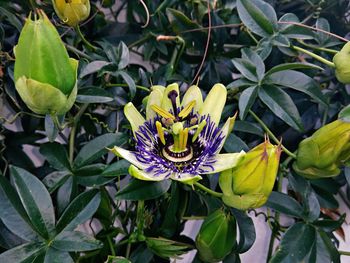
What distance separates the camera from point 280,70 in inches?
27.4

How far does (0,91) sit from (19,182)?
269 millimetres

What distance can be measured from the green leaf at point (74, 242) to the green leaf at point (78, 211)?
0.05ft

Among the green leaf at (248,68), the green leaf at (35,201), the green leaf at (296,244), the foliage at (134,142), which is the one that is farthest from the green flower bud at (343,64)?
the green leaf at (35,201)

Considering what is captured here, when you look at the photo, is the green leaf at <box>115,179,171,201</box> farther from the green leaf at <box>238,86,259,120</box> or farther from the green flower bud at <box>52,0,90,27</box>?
the green flower bud at <box>52,0,90,27</box>

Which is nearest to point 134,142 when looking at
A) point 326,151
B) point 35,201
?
point 35,201

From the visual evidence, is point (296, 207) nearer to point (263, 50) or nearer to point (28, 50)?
point (263, 50)

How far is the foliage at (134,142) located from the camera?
2.02 ft

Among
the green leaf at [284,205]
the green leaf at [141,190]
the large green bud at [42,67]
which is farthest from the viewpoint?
the green leaf at [284,205]

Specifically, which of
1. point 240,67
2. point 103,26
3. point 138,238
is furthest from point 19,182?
point 103,26

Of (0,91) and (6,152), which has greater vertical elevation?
(0,91)

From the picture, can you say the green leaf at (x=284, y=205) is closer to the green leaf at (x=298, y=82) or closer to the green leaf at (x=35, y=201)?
the green leaf at (x=298, y=82)

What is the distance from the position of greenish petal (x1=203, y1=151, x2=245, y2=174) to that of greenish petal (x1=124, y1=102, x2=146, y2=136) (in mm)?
109

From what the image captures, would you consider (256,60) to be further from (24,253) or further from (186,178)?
(24,253)

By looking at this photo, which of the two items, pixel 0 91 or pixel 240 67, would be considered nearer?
pixel 240 67
